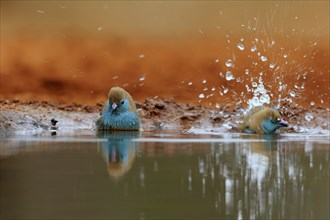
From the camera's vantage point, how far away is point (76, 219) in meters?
3.34

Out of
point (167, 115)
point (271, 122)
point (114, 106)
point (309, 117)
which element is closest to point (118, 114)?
point (114, 106)

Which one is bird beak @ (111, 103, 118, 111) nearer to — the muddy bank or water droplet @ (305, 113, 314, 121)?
the muddy bank

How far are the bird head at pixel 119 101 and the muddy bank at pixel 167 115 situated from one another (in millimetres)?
1093

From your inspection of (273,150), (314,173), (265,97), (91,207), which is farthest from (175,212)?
(265,97)

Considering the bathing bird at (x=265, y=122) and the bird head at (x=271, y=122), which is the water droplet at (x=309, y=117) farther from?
the bird head at (x=271, y=122)

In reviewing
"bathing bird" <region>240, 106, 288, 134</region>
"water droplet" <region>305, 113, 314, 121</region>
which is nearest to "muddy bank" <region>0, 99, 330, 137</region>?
"water droplet" <region>305, 113, 314, 121</region>

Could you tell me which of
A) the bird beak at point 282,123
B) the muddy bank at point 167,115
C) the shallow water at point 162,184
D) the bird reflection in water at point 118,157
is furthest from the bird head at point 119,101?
the shallow water at point 162,184

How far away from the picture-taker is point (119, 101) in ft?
41.4

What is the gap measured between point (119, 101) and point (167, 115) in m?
4.20

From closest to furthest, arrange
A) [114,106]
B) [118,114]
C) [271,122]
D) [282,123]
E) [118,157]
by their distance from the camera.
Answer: [118,157] → [282,123] → [271,122] → [114,106] → [118,114]

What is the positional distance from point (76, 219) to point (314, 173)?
2.64m

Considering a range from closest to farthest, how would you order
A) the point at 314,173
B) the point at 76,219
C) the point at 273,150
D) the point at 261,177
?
the point at 76,219 → the point at 261,177 → the point at 314,173 → the point at 273,150

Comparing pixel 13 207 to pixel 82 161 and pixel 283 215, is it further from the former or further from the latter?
pixel 82 161

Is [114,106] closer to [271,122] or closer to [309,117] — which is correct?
[271,122]
